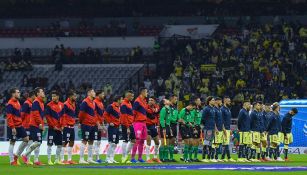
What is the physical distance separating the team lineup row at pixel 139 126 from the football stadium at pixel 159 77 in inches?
2.0

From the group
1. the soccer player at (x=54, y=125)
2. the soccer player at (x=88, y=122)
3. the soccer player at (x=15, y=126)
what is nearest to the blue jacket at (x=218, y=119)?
Result: the soccer player at (x=88, y=122)

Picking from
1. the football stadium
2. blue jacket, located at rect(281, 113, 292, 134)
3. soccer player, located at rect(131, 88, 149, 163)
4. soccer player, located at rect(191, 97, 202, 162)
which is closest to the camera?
soccer player, located at rect(131, 88, 149, 163)

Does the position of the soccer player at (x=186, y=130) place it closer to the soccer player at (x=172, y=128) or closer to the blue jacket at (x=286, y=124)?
the soccer player at (x=172, y=128)

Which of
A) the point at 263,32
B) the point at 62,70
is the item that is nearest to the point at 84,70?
the point at 62,70

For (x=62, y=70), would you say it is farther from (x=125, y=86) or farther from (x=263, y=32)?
(x=263, y=32)

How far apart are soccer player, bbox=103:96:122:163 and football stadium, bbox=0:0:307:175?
0.17ft

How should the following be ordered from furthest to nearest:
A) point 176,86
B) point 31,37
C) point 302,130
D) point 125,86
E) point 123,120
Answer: point 31,37 < point 125,86 < point 176,86 < point 302,130 < point 123,120

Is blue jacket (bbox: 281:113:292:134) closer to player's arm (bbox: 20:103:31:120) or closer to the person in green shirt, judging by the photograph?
the person in green shirt

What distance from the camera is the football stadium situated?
39.1 m

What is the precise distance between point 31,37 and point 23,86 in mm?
6175

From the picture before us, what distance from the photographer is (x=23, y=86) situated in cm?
6506

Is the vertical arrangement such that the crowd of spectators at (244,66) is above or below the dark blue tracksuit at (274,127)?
above

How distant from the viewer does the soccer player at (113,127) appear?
38.9 metres

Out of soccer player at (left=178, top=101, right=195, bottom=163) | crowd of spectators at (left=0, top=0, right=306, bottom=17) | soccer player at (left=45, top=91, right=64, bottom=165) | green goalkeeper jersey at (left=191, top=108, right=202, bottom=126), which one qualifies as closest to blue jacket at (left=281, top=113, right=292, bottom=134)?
green goalkeeper jersey at (left=191, top=108, right=202, bottom=126)
